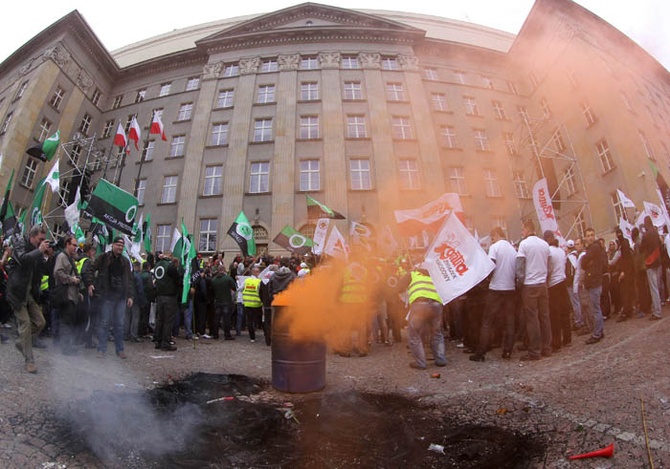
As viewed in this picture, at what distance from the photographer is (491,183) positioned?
376 inches

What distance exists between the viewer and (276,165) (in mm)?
20344

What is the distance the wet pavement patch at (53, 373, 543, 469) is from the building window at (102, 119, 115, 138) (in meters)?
28.6

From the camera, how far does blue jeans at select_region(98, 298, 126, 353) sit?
5594 millimetres

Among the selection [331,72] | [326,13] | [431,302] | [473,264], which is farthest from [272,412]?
[326,13]

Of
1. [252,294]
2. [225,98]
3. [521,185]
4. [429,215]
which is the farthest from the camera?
[225,98]

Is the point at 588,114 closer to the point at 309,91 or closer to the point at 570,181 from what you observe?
the point at 570,181

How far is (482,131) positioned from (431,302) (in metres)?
9.05

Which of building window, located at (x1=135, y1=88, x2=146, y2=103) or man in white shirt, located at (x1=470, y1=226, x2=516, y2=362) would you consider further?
building window, located at (x1=135, y1=88, x2=146, y2=103)

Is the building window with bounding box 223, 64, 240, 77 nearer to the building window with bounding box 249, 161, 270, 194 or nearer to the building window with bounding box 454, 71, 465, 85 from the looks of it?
the building window with bounding box 249, 161, 270, 194

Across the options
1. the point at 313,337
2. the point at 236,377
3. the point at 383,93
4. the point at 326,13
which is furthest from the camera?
the point at 326,13

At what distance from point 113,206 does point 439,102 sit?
58.5 feet

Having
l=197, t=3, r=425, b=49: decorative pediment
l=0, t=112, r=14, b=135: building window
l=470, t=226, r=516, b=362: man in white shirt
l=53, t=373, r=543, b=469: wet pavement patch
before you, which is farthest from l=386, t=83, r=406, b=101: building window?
l=0, t=112, r=14, b=135: building window

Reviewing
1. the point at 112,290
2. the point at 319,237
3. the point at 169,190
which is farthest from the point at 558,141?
the point at 169,190

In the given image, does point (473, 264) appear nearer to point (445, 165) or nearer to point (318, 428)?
point (318, 428)
